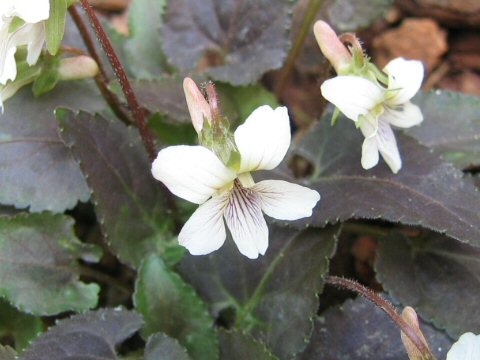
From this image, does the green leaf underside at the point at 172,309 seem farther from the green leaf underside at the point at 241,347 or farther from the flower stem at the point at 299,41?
the flower stem at the point at 299,41

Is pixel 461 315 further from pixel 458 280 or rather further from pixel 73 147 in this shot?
pixel 73 147

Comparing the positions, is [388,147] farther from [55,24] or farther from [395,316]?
[55,24]

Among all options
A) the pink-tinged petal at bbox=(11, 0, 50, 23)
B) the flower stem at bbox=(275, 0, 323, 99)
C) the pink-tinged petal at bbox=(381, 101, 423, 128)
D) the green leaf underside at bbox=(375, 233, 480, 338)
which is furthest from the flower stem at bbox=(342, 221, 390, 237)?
the pink-tinged petal at bbox=(11, 0, 50, 23)

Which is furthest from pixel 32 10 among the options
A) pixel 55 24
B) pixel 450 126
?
pixel 450 126

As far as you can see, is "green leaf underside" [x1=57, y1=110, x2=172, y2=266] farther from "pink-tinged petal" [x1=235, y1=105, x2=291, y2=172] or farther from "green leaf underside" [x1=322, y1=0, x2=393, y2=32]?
"green leaf underside" [x1=322, y1=0, x2=393, y2=32]

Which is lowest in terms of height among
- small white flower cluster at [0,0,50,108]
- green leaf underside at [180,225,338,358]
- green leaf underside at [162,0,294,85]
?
green leaf underside at [180,225,338,358]
